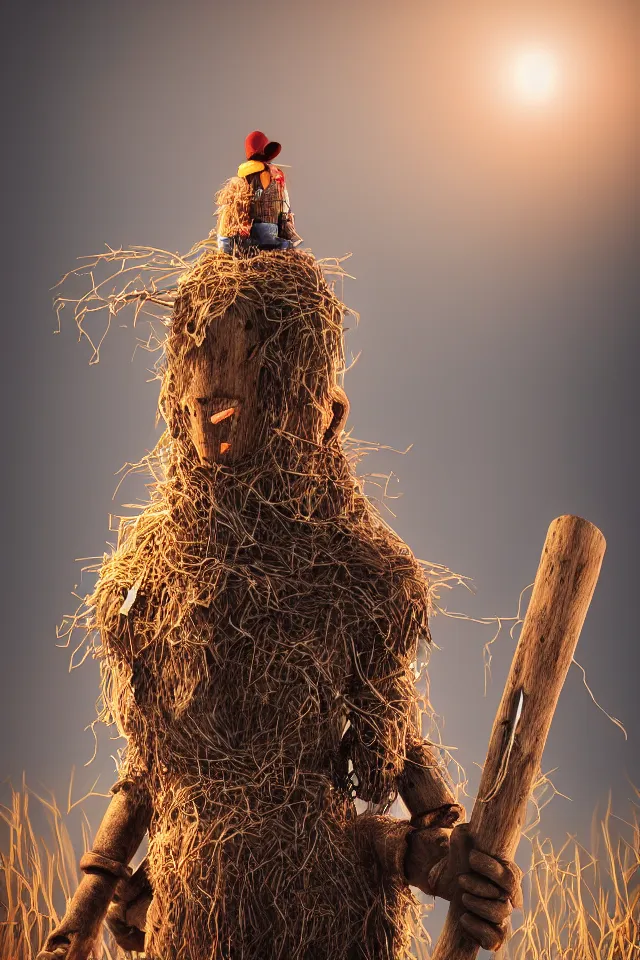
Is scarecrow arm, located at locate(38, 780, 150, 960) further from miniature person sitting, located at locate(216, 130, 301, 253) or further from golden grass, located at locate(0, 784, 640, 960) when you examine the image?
miniature person sitting, located at locate(216, 130, 301, 253)

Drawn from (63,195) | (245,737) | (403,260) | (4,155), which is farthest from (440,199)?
(245,737)

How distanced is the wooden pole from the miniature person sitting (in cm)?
50

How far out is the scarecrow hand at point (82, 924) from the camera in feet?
4.10

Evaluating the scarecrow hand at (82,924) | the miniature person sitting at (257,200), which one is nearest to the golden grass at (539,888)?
the scarecrow hand at (82,924)

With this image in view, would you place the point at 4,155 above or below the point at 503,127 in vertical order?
below

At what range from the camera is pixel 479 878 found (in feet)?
3.57

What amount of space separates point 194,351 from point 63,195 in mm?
725

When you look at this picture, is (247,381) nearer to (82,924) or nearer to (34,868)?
(82,924)

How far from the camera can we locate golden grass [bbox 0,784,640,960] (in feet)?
5.56

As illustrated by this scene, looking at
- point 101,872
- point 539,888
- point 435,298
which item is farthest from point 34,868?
point 435,298

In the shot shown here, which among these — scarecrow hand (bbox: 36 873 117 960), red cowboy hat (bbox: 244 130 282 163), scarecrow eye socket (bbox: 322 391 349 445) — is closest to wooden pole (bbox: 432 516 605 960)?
scarecrow eye socket (bbox: 322 391 349 445)

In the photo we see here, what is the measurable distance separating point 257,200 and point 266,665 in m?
0.55

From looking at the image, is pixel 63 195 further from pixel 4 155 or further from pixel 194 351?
pixel 194 351

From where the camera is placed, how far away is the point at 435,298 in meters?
1.75
